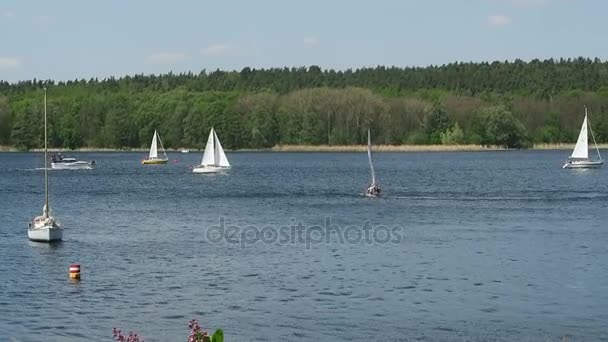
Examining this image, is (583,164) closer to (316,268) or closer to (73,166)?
(73,166)

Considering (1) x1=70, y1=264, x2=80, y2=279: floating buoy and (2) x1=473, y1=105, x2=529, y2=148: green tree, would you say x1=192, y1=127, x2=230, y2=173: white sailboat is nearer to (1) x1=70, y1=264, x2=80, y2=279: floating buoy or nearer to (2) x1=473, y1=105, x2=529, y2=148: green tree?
(2) x1=473, y1=105, x2=529, y2=148: green tree

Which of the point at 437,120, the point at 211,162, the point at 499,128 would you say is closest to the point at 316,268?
the point at 211,162

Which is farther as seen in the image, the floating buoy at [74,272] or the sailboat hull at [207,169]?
the sailboat hull at [207,169]

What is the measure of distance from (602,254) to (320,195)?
40.8m

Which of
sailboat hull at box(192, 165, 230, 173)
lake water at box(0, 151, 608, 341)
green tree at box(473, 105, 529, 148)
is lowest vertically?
lake water at box(0, 151, 608, 341)

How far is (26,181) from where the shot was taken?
A: 114750mm

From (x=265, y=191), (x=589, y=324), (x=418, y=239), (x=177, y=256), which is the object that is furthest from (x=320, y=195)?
(x=589, y=324)

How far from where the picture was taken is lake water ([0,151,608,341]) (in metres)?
30.5

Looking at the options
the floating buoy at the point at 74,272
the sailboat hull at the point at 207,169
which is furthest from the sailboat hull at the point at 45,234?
the sailboat hull at the point at 207,169

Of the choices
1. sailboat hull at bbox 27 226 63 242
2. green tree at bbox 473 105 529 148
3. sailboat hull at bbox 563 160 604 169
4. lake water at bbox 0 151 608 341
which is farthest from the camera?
green tree at bbox 473 105 529 148

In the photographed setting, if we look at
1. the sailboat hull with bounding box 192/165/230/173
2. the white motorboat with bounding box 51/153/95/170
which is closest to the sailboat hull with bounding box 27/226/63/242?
the sailboat hull with bounding box 192/165/230/173

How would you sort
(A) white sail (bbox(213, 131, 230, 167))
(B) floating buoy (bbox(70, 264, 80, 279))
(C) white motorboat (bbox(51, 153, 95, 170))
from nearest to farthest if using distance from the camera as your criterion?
(B) floating buoy (bbox(70, 264, 80, 279)), (A) white sail (bbox(213, 131, 230, 167)), (C) white motorboat (bbox(51, 153, 95, 170))

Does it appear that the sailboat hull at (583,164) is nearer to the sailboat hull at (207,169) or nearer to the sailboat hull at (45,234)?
the sailboat hull at (207,169)

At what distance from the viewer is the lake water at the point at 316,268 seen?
30469 millimetres
